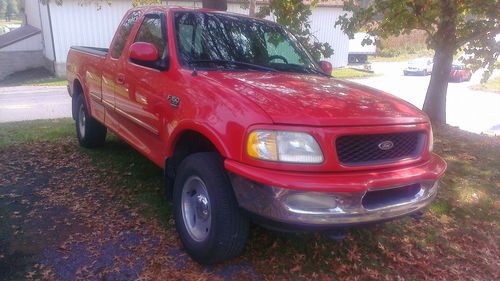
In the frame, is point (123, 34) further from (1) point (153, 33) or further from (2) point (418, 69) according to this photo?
(2) point (418, 69)

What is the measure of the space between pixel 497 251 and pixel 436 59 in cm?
707

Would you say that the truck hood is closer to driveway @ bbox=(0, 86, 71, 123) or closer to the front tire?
the front tire

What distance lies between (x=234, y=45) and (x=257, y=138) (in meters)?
1.61

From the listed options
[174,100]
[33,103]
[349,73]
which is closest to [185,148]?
[174,100]

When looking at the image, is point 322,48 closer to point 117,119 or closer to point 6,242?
point 117,119

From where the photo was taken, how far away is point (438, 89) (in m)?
10.0

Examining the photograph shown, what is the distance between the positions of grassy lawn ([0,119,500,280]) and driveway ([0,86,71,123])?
610 cm

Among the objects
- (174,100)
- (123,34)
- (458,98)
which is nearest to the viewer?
(174,100)

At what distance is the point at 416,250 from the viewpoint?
12.3ft

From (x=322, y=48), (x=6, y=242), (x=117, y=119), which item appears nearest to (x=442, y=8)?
(x=322, y=48)

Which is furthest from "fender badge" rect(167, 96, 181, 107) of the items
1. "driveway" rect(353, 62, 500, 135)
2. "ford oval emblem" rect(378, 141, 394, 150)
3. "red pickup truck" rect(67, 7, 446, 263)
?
"driveway" rect(353, 62, 500, 135)

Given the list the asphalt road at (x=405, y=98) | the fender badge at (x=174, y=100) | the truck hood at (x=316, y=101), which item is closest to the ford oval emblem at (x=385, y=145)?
the truck hood at (x=316, y=101)

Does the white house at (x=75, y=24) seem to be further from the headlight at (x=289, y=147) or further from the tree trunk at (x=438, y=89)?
the headlight at (x=289, y=147)

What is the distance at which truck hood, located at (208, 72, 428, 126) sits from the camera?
276 centimetres
